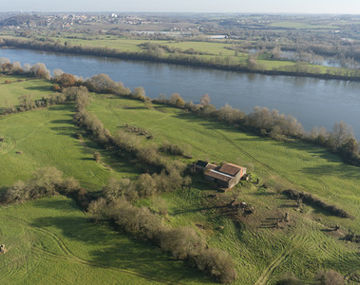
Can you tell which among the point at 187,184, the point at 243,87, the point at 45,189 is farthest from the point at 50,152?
the point at 243,87

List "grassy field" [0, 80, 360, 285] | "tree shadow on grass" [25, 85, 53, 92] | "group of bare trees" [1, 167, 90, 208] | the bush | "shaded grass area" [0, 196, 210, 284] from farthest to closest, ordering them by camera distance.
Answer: "tree shadow on grass" [25, 85, 53, 92] < the bush < "group of bare trees" [1, 167, 90, 208] < "grassy field" [0, 80, 360, 285] < "shaded grass area" [0, 196, 210, 284]

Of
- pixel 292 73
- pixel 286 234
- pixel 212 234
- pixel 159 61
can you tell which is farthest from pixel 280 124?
pixel 159 61

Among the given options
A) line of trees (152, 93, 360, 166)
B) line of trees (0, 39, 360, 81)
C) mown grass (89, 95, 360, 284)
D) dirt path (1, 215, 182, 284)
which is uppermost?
line of trees (0, 39, 360, 81)

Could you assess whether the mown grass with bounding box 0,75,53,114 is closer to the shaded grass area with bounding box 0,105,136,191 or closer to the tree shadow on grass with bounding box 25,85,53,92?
the tree shadow on grass with bounding box 25,85,53,92

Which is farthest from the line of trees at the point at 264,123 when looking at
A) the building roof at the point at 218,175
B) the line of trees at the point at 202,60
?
the line of trees at the point at 202,60

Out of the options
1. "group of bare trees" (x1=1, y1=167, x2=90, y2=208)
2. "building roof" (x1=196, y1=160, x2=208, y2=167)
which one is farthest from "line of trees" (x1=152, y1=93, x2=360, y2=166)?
"group of bare trees" (x1=1, y1=167, x2=90, y2=208)

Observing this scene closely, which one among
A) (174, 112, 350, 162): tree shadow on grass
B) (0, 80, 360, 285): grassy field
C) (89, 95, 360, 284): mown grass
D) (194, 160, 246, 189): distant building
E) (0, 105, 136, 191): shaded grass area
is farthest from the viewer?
(174, 112, 350, 162): tree shadow on grass

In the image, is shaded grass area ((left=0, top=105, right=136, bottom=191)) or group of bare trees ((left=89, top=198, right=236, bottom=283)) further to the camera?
shaded grass area ((left=0, top=105, right=136, bottom=191))
